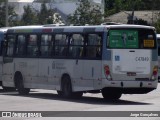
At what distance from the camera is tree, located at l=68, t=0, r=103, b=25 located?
60.8 m

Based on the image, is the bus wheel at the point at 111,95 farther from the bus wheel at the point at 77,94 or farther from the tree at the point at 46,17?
the tree at the point at 46,17

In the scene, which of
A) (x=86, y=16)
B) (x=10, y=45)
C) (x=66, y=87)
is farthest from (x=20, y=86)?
(x=86, y=16)

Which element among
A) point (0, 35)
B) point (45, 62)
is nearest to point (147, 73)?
point (45, 62)

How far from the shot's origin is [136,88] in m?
24.7

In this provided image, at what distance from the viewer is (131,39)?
24609 mm

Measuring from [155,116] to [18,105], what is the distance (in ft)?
17.6

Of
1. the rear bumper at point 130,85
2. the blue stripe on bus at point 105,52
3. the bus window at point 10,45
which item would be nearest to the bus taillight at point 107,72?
the rear bumper at point 130,85

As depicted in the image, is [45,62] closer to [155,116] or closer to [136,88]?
[136,88]

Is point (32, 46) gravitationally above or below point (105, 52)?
below

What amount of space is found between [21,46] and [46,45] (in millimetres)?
1820

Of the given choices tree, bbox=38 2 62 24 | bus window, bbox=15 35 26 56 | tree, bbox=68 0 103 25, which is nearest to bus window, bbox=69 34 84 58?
bus window, bbox=15 35 26 56

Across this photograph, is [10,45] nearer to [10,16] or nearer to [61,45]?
[61,45]

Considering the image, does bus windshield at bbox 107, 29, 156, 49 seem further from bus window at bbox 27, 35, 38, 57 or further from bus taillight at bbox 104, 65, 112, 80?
bus window at bbox 27, 35, 38, 57

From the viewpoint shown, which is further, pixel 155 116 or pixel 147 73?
pixel 147 73
